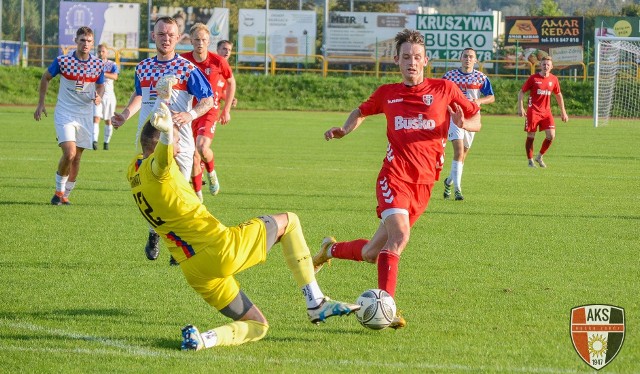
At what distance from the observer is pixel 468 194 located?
14.6 metres

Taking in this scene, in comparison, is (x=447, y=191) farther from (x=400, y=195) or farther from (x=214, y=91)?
(x=400, y=195)

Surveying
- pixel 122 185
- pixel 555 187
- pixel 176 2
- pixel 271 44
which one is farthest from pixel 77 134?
pixel 176 2

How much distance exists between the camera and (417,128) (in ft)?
23.1

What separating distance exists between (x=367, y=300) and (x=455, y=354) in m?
0.68

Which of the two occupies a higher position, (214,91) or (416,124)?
(214,91)

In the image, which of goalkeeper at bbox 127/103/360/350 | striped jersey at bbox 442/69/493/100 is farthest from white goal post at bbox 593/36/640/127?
goalkeeper at bbox 127/103/360/350

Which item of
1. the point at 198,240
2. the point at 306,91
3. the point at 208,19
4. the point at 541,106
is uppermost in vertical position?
the point at 208,19

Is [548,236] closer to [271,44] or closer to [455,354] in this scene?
[455,354]

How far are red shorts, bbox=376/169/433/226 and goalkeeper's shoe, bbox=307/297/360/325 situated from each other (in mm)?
949

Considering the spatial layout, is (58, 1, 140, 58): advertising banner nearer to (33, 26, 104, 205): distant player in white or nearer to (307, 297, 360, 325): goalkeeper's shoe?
(33, 26, 104, 205): distant player in white

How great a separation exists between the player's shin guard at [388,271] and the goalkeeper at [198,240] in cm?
48

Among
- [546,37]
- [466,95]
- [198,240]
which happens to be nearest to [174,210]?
[198,240]

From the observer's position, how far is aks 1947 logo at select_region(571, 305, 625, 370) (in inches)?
214

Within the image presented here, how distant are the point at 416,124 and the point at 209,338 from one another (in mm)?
2244
